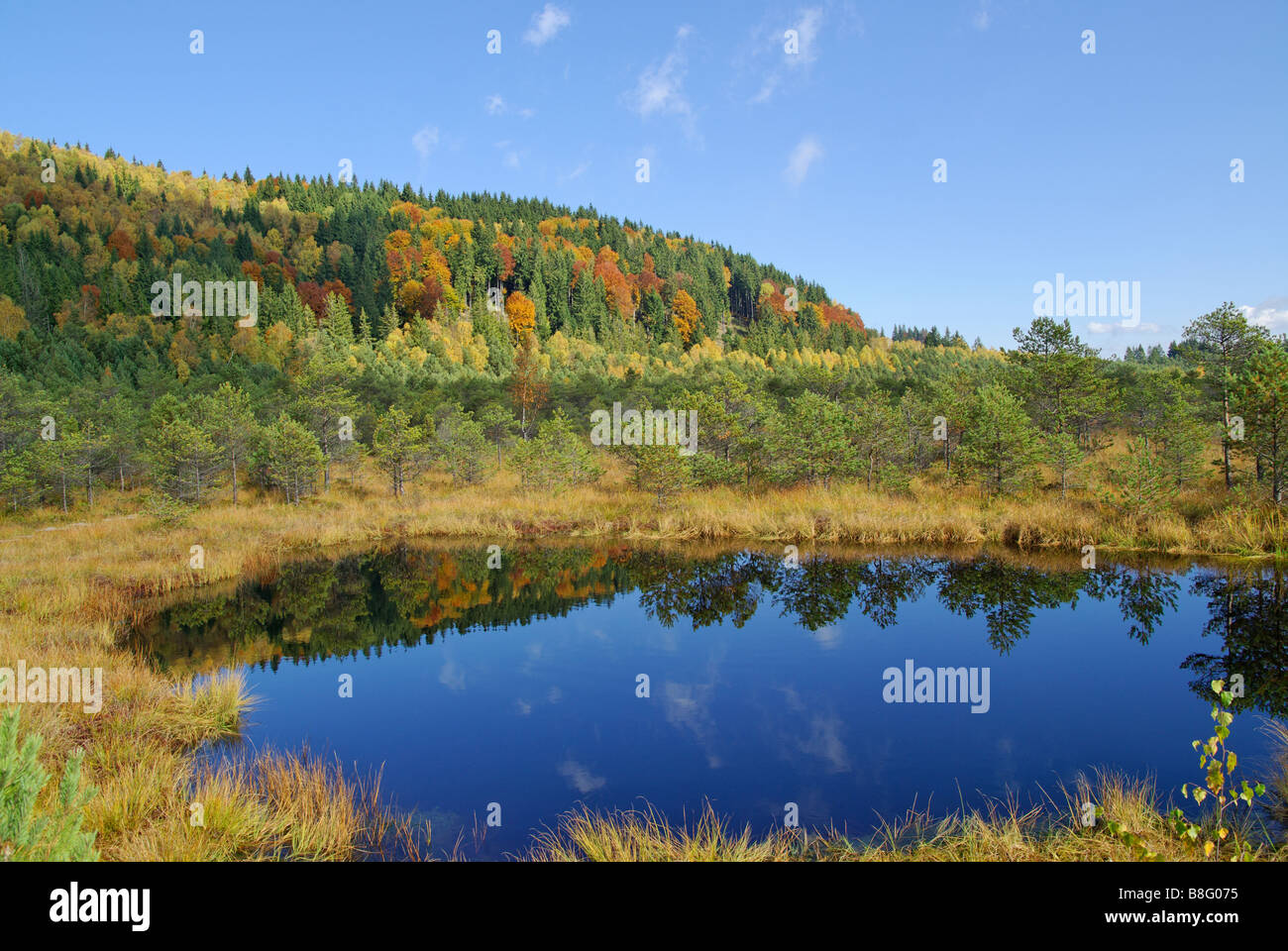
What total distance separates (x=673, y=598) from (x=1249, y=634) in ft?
35.4

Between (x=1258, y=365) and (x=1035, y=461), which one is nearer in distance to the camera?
(x=1258, y=365)

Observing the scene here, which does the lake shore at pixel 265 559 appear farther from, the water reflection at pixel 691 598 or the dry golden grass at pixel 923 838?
the water reflection at pixel 691 598

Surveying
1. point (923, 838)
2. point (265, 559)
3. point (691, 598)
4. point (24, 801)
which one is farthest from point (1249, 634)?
point (265, 559)

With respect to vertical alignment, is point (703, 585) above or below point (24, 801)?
below

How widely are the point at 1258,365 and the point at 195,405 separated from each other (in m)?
39.0

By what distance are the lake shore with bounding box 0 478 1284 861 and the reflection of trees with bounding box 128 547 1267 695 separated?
61.2 inches

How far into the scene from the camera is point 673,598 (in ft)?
52.5

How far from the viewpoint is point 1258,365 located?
16297mm

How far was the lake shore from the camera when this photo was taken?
6.36 metres

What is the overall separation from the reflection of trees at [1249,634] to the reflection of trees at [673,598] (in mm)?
34

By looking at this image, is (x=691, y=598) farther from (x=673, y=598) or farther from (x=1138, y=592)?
(x=1138, y=592)

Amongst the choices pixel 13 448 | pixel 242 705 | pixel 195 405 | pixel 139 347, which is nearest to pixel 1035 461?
pixel 242 705

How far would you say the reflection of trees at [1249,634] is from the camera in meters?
9.44
